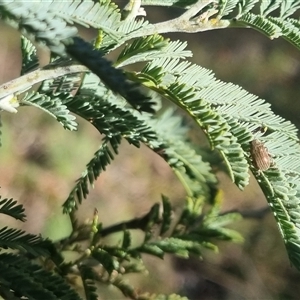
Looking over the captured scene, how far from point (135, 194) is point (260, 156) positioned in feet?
5.58

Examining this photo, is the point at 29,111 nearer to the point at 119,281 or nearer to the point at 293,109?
the point at 293,109

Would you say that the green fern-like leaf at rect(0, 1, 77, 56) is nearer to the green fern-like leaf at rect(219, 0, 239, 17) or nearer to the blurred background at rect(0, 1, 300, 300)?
the green fern-like leaf at rect(219, 0, 239, 17)

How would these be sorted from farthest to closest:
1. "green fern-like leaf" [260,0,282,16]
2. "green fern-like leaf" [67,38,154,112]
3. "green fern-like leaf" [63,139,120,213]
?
"green fern-like leaf" [63,139,120,213] → "green fern-like leaf" [260,0,282,16] → "green fern-like leaf" [67,38,154,112]

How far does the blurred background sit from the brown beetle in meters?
1.24

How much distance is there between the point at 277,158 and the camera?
60 cm

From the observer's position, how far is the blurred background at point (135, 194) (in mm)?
1950

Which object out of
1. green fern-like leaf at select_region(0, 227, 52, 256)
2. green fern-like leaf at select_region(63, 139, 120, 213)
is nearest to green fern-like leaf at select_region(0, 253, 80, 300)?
green fern-like leaf at select_region(0, 227, 52, 256)

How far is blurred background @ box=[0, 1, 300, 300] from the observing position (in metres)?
1.95

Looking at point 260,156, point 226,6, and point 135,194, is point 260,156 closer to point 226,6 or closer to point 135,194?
point 226,6

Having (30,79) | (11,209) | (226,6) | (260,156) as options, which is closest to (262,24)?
(226,6)

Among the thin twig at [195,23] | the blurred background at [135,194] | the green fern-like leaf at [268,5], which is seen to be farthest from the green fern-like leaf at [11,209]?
the blurred background at [135,194]

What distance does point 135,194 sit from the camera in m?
2.24

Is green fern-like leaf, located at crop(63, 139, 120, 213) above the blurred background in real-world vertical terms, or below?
above

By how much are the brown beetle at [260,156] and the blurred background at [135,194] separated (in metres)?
1.24
